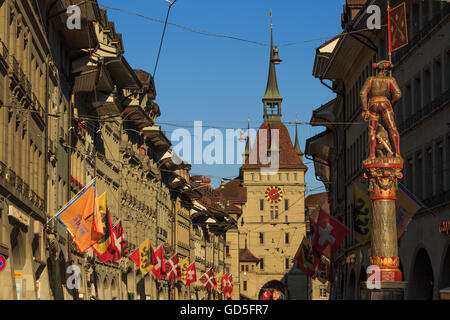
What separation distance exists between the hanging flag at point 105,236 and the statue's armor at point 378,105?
1015 cm

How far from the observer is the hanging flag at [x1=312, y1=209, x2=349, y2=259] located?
3897 centimetres

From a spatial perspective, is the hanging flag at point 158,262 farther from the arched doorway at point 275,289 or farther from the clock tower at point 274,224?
the arched doorway at point 275,289

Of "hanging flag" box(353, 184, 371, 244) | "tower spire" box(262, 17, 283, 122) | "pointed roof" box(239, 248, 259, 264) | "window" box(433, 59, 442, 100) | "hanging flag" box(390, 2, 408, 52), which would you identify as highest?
"tower spire" box(262, 17, 283, 122)

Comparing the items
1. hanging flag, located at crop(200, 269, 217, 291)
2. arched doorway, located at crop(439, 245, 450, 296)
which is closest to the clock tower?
hanging flag, located at crop(200, 269, 217, 291)

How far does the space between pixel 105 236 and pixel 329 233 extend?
33.3 feet

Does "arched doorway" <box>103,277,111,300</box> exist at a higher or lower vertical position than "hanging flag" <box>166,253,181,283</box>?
lower

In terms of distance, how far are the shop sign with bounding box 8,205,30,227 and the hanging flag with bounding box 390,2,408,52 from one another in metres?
14.7

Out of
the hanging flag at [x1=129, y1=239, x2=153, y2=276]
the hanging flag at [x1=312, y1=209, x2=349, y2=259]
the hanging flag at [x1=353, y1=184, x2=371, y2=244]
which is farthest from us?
the hanging flag at [x1=129, y1=239, x2=153, y2=276]

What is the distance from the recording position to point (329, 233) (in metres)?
39.3

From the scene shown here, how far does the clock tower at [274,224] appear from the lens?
164000 millimetres

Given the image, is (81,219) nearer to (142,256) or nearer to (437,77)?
(437,77)

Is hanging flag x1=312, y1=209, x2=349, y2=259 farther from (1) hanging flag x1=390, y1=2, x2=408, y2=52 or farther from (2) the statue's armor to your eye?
(2) the statue's armor

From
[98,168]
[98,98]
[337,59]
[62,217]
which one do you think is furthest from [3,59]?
[337,59]

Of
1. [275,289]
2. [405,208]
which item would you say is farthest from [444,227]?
[275,289]
